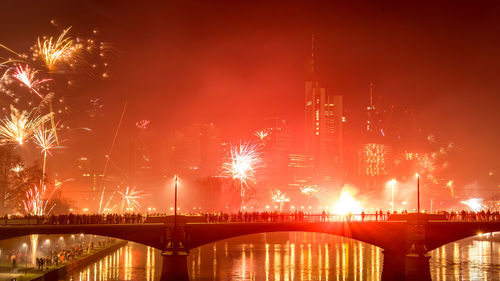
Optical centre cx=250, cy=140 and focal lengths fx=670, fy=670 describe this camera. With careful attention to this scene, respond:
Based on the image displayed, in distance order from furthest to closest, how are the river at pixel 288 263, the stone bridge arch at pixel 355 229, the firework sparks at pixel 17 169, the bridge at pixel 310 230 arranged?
the firework sparks at pixel 17 169
the river at pixel 288 263
the stone bridge arch at pixel 355 229
the bridge at pixel 310 230

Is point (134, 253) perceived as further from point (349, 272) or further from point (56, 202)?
point (349, 272)

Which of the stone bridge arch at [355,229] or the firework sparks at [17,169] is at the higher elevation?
the firework sparks at [17,169]

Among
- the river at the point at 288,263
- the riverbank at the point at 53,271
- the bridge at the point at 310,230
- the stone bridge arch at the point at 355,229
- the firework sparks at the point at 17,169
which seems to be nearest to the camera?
the riverbank at the point at 53,271

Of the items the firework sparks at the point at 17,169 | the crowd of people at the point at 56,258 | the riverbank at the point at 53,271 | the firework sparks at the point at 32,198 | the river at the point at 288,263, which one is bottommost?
the river at the point at 288,263

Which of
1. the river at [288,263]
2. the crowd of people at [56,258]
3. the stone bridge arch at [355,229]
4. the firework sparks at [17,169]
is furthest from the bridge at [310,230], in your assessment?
the firework sparks at [17,169]

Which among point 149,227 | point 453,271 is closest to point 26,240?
point 149,227

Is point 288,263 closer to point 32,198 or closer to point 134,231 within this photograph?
point 134,231

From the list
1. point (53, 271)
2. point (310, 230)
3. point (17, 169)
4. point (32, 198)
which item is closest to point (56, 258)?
point (53, 271)

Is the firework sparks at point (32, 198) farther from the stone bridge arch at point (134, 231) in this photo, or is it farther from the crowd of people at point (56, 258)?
the stone bridge arch at point (134, 231)
